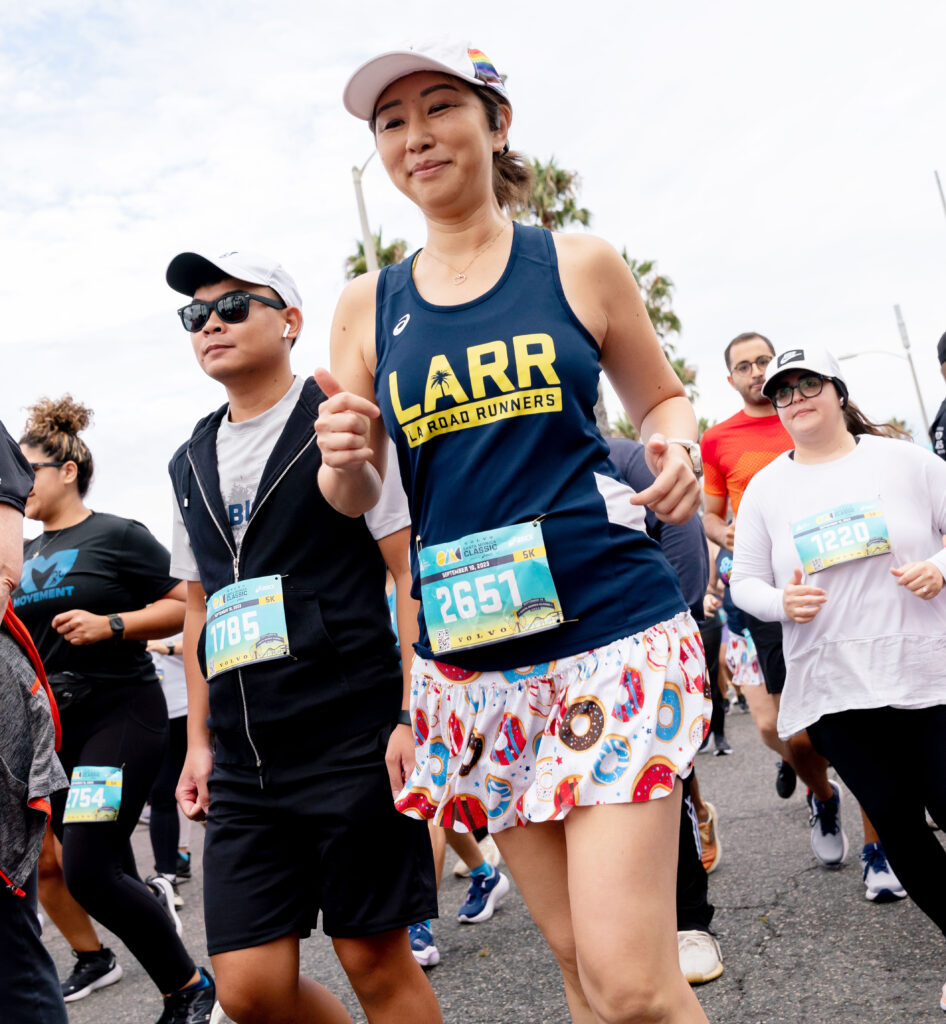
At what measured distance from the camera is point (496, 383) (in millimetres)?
2100

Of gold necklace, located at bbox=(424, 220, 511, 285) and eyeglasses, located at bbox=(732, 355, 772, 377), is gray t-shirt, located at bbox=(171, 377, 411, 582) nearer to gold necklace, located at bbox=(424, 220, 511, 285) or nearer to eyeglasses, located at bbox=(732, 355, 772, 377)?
gold necklace, located at bbox=(424, 220, 511, 285)

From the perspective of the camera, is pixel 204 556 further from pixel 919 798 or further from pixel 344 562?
pixel 919 798

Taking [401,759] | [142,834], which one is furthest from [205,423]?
[142,834]

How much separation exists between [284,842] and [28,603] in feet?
7.10

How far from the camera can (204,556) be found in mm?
2922

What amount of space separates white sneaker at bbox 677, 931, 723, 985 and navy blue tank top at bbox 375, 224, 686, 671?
6.63ft

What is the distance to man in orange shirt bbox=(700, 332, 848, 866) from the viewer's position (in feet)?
15.6

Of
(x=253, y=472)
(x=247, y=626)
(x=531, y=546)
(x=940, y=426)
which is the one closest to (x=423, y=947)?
(x=247, y=626)

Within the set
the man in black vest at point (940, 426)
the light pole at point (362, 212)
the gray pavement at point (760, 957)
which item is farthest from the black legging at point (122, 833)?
the light pole at point (362, 212)

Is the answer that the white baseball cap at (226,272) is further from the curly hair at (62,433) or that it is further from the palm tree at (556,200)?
the palm tree at (556,200)

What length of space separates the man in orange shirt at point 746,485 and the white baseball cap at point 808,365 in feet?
3.24

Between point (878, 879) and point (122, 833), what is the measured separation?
2.81 m

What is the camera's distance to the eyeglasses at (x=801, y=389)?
372cm

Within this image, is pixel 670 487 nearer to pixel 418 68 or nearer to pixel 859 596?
pixel 418 68
